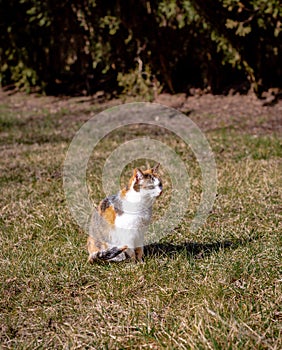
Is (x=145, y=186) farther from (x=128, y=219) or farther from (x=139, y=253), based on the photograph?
(x=139, y=253)

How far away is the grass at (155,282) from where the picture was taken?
8.72 ft

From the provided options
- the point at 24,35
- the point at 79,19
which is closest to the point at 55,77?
the point at 24,35

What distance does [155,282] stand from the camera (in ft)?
10.6

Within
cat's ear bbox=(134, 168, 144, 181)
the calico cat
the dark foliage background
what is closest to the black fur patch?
the calico cat

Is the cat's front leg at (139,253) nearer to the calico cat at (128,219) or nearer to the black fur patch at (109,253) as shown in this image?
the calico cat at (128,219)

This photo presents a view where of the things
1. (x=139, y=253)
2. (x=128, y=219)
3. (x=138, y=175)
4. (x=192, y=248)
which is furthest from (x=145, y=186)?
(x=192, y=248)

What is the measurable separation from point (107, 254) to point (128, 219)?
0.29 meters

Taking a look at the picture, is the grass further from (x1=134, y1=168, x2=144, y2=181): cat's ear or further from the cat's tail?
(x1=134, y1=168, x2=144, y2=181): cat's ear

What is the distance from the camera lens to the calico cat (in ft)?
10.6

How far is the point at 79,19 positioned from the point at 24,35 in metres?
1.64

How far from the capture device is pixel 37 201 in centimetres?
533

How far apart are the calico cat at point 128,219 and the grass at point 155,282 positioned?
0.14 meters

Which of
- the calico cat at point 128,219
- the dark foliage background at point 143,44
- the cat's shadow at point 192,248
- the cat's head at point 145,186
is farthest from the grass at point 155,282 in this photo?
the dark foliage background at point 143,44

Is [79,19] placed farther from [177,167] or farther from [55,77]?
[177,167]
